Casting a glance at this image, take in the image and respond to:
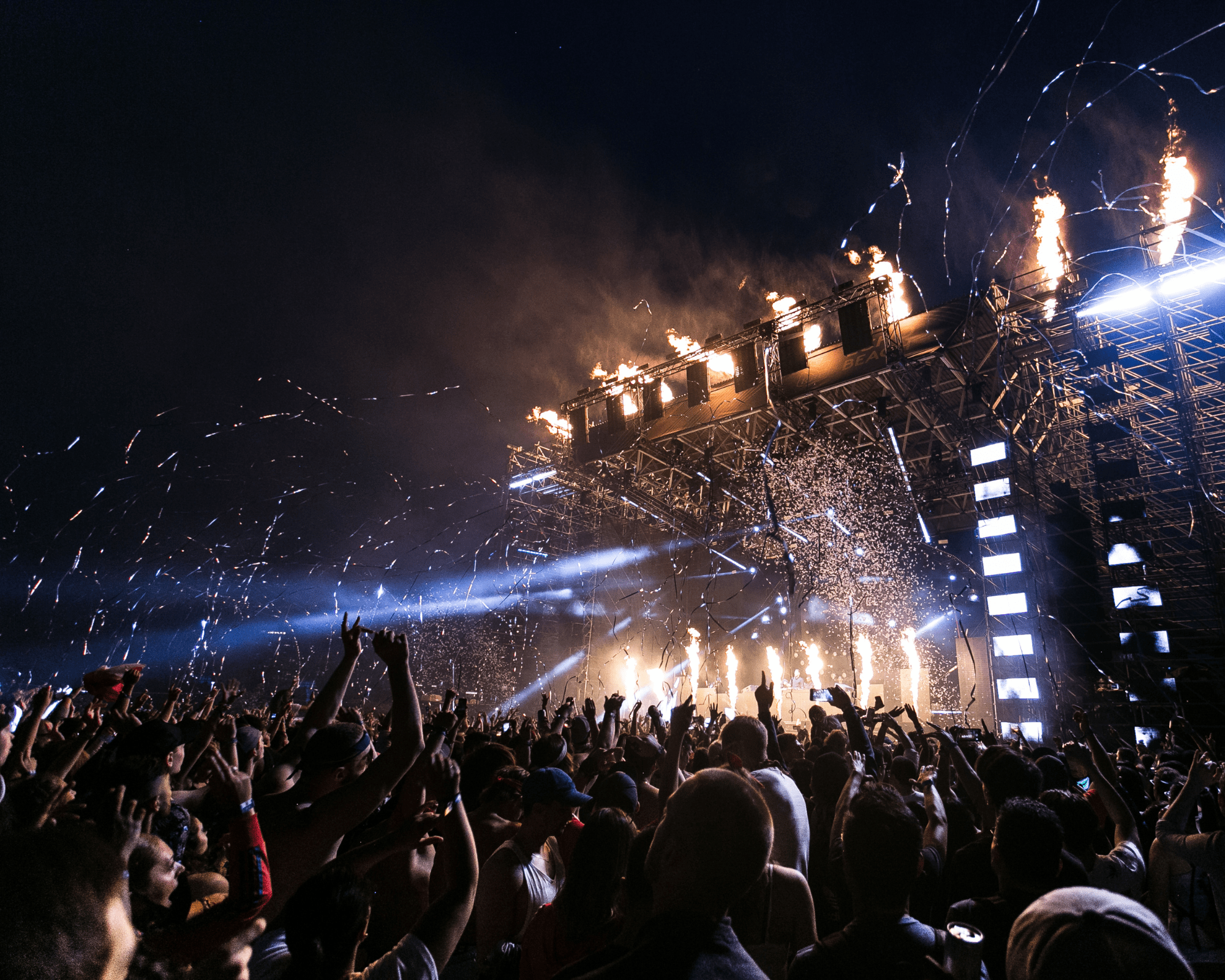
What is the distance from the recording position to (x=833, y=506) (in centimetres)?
1866

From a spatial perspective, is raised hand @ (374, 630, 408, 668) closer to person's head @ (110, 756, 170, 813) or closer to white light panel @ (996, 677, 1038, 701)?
person's head @ (110, 756, 170, 813)

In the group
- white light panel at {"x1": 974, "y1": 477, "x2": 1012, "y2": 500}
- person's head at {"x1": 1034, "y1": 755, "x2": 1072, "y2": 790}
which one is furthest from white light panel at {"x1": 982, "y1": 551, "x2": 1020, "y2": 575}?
person's head at {"x1": 1034, "y1": 755, "x2": 1072, "y2": 790}

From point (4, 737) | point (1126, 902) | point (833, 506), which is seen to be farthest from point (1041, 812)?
point (833, 506)

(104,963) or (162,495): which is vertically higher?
(162,495)

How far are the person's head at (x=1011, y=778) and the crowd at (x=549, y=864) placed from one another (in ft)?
0.05

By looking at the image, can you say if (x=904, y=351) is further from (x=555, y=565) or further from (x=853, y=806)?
(x=555, y=565)

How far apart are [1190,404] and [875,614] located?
472 inches

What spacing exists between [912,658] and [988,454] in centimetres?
908

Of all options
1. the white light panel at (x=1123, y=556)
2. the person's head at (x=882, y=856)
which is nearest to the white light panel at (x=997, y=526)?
the white light panel at (x=1123, y=556)

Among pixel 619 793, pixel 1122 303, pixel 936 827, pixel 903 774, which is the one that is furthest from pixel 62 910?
pixel 1122 303

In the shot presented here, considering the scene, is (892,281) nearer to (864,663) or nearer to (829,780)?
(829,780)

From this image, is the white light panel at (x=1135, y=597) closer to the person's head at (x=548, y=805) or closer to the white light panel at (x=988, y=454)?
the white light panel at (x=988, y=454)

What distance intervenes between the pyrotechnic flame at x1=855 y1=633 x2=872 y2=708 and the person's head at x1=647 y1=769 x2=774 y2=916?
21.7 meters

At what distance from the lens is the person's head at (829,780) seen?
3883mm
